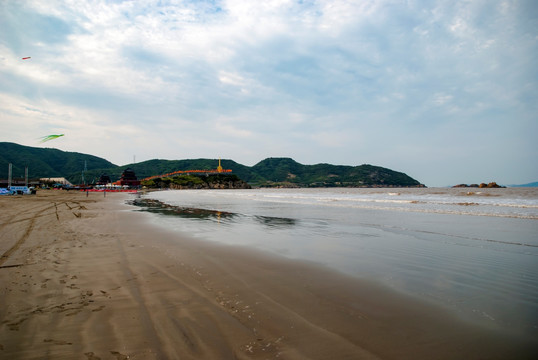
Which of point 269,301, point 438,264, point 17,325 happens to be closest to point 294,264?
point 269,301

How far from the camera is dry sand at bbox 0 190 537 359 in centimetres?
311

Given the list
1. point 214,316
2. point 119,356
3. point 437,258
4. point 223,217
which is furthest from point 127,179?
point 119,356

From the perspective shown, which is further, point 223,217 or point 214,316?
point 223,217

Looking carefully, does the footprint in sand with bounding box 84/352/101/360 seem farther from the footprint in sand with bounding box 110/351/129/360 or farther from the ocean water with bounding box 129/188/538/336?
the ocean water with bounding box 129/188/538/336

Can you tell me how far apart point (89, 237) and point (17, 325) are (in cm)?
779

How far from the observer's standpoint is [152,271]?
244 inches

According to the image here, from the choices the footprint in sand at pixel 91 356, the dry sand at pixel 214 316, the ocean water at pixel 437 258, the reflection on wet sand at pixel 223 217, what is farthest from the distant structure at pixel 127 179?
the footprint in sand at pixel 91 356

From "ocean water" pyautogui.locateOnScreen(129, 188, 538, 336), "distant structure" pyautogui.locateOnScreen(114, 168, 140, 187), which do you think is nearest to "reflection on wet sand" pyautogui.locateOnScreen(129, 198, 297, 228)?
"ocean water" pyautogui.locateOnScreen(129, 188, 538, 336)

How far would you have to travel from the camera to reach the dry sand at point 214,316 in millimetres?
3109

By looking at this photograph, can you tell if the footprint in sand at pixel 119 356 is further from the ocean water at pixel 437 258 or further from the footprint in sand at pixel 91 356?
the ocean water at pixel 437 258

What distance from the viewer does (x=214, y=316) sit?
394cm

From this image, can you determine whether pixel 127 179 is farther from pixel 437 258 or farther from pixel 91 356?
pixel 91 356

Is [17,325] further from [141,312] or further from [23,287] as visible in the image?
[23,287]

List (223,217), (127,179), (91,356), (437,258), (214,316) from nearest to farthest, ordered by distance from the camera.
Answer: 1. (91,356)
2. (214,316)
3. (437,258)
4. (223,217)
5. (127,179)
